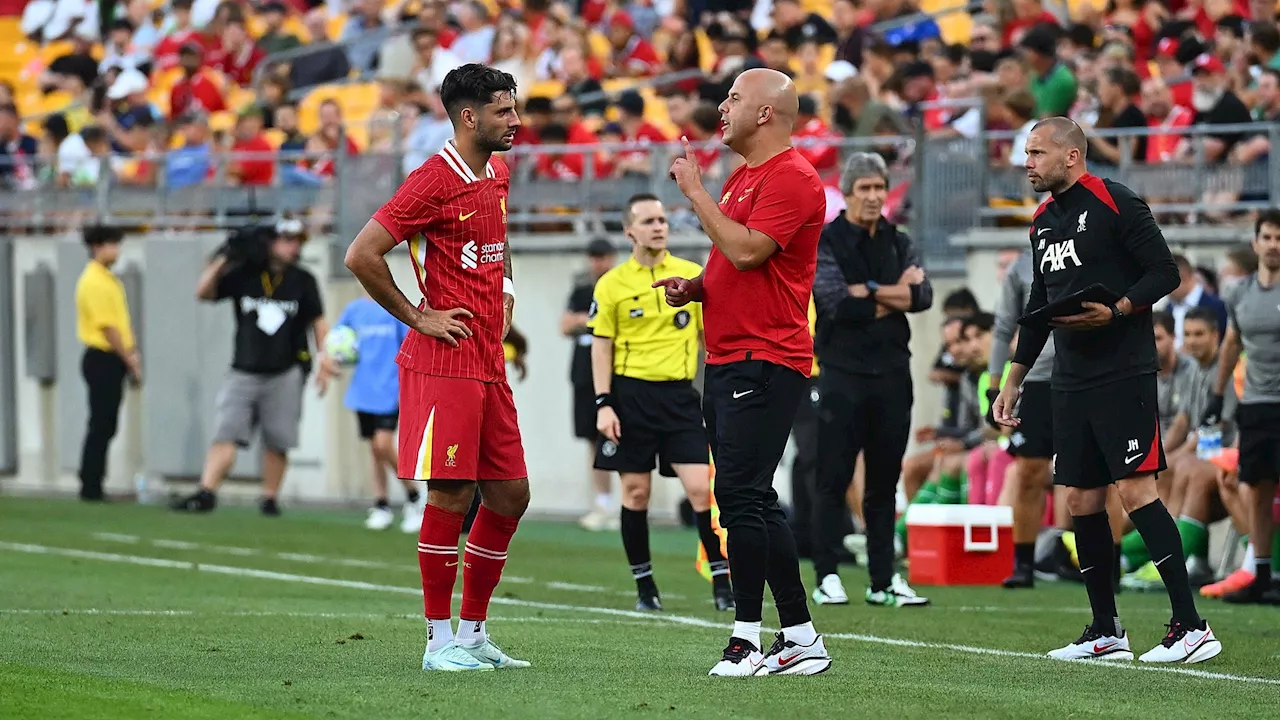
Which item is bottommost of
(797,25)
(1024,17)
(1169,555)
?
(1169,555)

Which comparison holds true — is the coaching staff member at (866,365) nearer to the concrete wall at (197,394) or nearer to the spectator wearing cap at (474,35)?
the concrete wall at (197,394)

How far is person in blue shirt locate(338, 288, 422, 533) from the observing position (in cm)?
1717

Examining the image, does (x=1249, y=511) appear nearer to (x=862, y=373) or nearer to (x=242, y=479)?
(x=862, y=373)

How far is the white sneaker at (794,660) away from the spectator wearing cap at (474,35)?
16457 millimetres

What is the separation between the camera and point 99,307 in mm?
20016

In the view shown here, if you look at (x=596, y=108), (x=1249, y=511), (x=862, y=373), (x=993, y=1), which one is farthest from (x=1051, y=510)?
(x=596, y=108)

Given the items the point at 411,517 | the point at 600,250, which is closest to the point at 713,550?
the point at 600,250

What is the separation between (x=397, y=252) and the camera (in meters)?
19.8

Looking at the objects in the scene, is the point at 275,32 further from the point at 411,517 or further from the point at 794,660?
the point at 794,660

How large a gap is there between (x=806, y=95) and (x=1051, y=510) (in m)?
4.90

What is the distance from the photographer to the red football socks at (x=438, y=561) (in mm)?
7977

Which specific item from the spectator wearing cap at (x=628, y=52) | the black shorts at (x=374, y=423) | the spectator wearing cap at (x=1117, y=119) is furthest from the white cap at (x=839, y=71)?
the black shorts at (x=374, y=423)

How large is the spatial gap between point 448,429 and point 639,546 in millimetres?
3359

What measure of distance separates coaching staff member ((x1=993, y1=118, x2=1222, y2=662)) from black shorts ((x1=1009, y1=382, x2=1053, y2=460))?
3.17 metres
